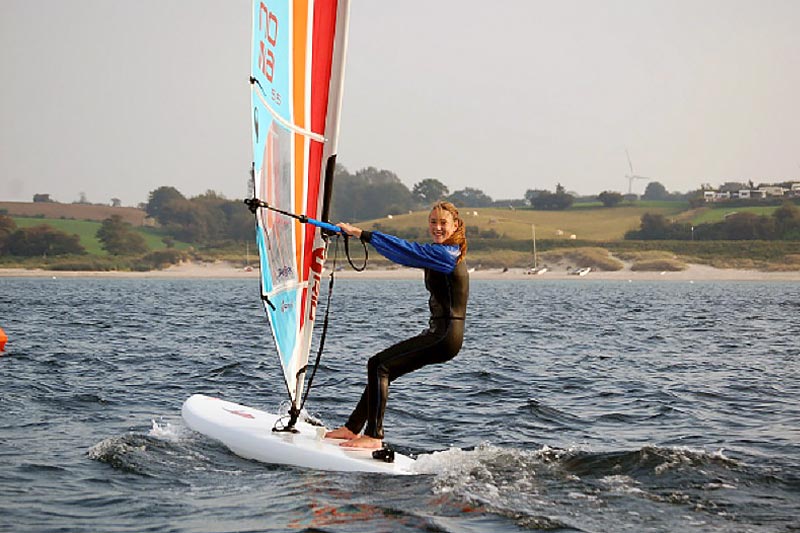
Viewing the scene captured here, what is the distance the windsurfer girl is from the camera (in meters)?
7.21

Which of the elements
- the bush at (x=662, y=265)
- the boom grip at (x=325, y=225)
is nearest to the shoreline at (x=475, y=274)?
the bush at (x=662, y=265)

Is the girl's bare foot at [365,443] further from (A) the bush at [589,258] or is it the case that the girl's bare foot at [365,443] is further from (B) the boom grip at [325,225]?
(A) the bush at [589,258]

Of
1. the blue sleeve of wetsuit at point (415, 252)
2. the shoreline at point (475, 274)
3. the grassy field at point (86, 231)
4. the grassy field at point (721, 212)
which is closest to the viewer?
the blue sleeve of wetsuit at point (415, 252)

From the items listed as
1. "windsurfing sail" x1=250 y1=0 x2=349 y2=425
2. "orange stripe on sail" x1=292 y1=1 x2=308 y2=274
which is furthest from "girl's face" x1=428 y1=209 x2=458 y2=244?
"orange stripe on sail" x1=292 y1=1 x2=308 y2=274

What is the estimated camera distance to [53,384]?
12.7 meters

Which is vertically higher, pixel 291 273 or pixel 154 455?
pixel 291 273

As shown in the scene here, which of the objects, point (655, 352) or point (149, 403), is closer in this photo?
point (149, 403)

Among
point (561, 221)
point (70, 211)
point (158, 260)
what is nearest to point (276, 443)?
point (158, 260)

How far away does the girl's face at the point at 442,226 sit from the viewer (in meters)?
7.41

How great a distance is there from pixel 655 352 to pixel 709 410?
25.8ft

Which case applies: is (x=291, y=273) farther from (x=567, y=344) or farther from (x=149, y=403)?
(x=567, y=344)

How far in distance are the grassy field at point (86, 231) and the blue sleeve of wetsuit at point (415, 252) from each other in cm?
11863

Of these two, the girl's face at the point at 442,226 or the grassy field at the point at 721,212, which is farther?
the grassy field at the point at 721,212

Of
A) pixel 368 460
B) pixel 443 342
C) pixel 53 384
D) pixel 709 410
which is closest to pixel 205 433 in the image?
pixel 368 460
